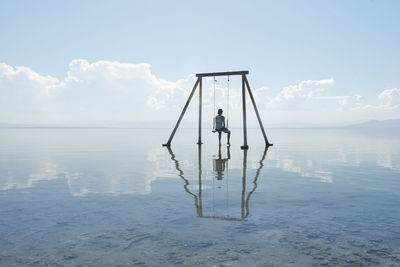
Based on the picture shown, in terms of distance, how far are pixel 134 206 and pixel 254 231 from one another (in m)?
2.51

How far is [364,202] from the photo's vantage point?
6.35 meters

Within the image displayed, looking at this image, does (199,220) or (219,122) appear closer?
(199,220)

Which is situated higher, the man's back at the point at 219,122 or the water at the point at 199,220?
the man's back at the point at 219,122

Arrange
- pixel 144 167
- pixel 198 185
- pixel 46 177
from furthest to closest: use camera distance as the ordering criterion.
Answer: pixel 144 167, pixel 46 177, pixel 198 185

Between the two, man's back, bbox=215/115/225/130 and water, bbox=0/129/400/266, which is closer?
water, bbox=0/129/400/266

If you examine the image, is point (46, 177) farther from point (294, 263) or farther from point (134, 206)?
point (294, 263)

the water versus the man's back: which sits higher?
the man's back

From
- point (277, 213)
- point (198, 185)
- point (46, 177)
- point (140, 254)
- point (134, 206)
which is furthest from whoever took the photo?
point (46, 177)

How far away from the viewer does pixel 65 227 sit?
15.4ft

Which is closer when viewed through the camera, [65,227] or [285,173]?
[65,227]

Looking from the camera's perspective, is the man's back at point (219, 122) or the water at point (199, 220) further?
the man's back at point (219, 122)

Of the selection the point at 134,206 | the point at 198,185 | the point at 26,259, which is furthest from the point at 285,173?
the point at 26,259

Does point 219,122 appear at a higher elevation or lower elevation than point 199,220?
higher

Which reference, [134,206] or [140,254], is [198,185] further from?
[140,254]
